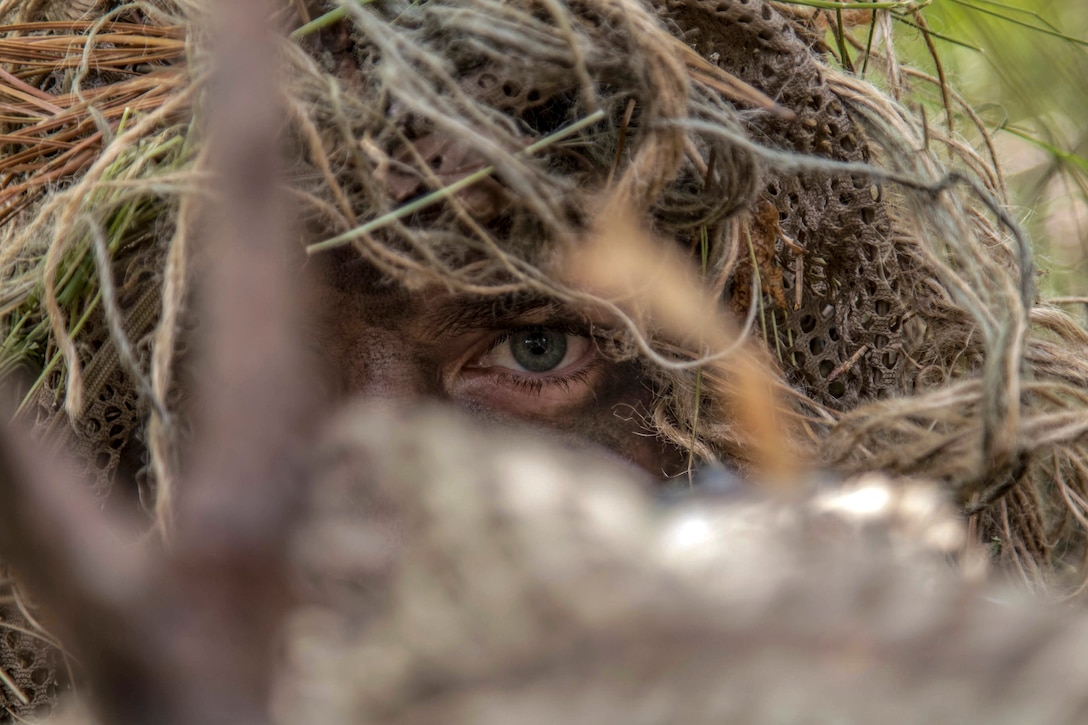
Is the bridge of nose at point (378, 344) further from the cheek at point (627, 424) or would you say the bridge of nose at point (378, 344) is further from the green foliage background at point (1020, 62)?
the green foliage background at point (1020, 62)

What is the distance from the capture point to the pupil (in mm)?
756

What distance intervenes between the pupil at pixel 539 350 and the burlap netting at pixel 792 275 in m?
0.16

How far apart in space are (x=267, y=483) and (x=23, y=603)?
0.65 meters

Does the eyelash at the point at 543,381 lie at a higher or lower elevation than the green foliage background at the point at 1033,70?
lower

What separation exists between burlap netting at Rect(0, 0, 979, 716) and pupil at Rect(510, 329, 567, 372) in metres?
0.16

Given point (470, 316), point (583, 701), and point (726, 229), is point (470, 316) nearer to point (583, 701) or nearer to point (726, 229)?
point (726, 229)

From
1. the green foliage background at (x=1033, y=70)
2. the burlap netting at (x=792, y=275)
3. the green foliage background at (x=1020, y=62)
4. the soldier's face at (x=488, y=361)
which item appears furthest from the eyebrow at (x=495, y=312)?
the green foliage background at (x=1033, y=70)

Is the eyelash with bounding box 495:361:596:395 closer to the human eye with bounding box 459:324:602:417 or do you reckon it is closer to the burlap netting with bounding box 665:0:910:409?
the human eye with bounding box 459:324:602:417

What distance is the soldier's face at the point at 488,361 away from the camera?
661 millimetres

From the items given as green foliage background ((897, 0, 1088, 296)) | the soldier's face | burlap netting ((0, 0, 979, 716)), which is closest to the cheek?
the soldier's face

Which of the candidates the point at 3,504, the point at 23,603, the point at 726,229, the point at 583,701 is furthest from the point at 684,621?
the point at 23,603

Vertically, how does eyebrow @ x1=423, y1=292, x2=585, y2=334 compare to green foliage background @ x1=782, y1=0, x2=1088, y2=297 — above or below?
below

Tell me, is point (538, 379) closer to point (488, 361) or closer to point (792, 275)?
point (488, 361)

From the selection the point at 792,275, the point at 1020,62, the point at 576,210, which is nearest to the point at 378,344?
the point at 576,210
